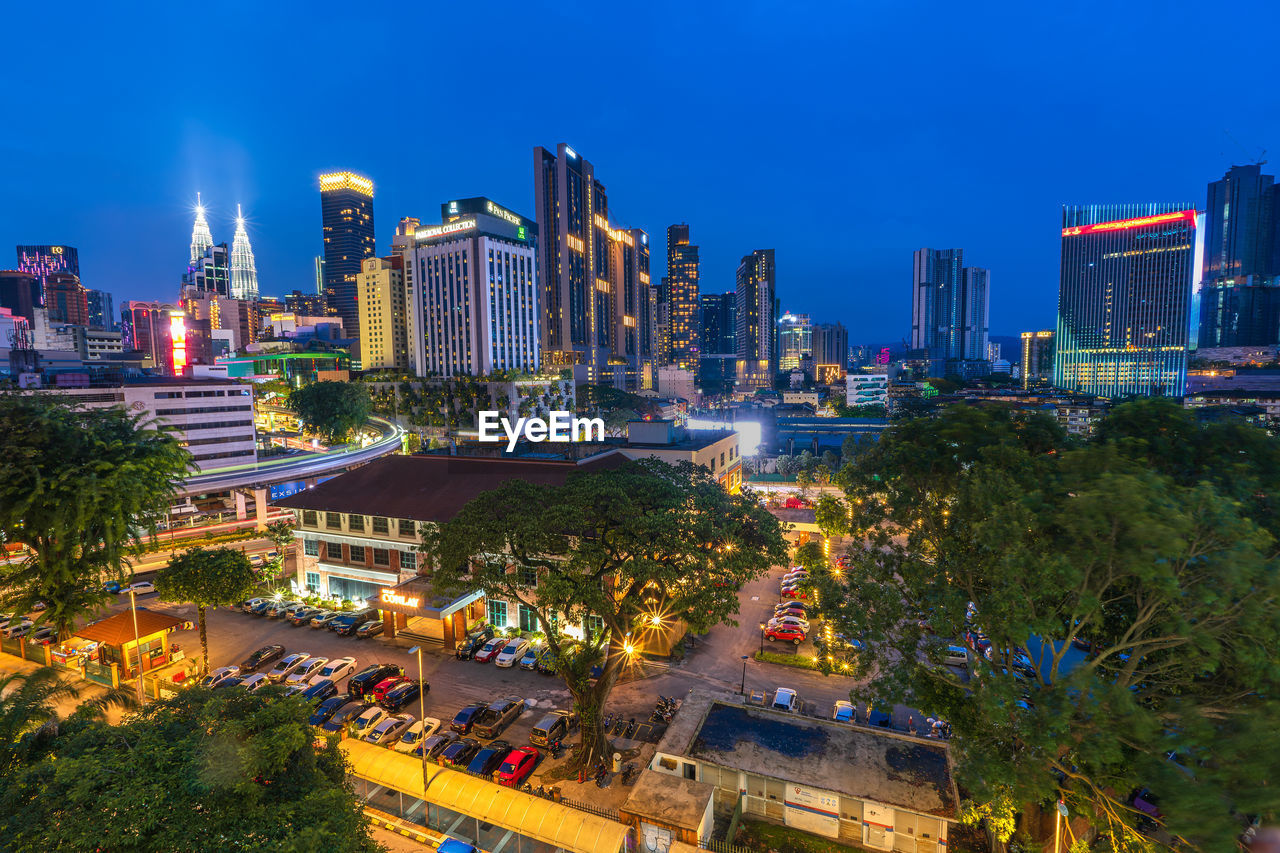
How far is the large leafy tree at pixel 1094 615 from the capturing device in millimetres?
11867

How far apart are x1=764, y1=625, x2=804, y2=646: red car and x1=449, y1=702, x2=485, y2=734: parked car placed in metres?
17.3

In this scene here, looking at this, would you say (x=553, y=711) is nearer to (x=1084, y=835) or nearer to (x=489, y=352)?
(x=1084, y=835)

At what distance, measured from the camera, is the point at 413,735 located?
23.8m

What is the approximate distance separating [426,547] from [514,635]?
484 inches

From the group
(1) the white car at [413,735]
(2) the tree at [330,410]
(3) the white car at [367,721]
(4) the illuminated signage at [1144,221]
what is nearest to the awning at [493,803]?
(1) the white car at [413,735]

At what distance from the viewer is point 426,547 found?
80.3 feet

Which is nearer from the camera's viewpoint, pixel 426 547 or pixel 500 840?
pixel 500 840

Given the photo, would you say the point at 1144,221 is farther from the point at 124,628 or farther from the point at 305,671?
the point at 124,628

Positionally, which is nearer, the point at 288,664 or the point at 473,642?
the point at 288,664

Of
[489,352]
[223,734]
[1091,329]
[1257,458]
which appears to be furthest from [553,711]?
[1091,329]

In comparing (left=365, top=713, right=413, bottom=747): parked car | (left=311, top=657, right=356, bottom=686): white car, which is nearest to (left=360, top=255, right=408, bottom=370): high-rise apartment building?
(left=311, top=657, right=356, bottom=686): white car

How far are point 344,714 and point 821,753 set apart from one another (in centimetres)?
2098

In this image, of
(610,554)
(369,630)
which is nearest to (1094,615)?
(610,554)

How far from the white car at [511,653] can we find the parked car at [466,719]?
15.6ft
